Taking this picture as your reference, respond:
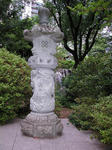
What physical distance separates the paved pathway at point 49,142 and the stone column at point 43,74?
0.22 metres

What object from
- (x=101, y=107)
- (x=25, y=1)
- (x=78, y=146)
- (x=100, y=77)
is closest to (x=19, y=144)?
(x=78, y=146)

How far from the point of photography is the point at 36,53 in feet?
12.7

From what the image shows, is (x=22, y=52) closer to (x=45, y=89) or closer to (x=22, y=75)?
(x=22, y=75)

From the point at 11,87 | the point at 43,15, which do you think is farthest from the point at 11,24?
the point at 43,15

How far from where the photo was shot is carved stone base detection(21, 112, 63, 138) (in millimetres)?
3633

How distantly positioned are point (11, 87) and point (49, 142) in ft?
6.45

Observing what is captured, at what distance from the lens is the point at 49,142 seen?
344 cm

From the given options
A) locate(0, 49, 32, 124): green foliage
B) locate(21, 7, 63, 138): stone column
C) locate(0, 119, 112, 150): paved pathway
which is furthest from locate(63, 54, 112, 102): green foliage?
locate(0, 49, 32, 124): green foliage

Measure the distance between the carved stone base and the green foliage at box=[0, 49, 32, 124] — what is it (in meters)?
1.02

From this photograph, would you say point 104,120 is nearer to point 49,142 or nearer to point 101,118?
point 101,118

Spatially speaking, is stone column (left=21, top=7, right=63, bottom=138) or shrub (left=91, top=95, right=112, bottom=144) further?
stone column (left=21, top=7, right=63, bottom=138)

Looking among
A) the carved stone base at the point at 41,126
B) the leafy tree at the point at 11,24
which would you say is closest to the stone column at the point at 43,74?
the carved stone base at the point at 41,126

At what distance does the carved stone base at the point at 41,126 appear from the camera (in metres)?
3.63

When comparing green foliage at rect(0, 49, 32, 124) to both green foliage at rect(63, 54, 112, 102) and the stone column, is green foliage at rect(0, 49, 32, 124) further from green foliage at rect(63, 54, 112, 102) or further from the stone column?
green foliage at rect(63, 54, 112, 102)
